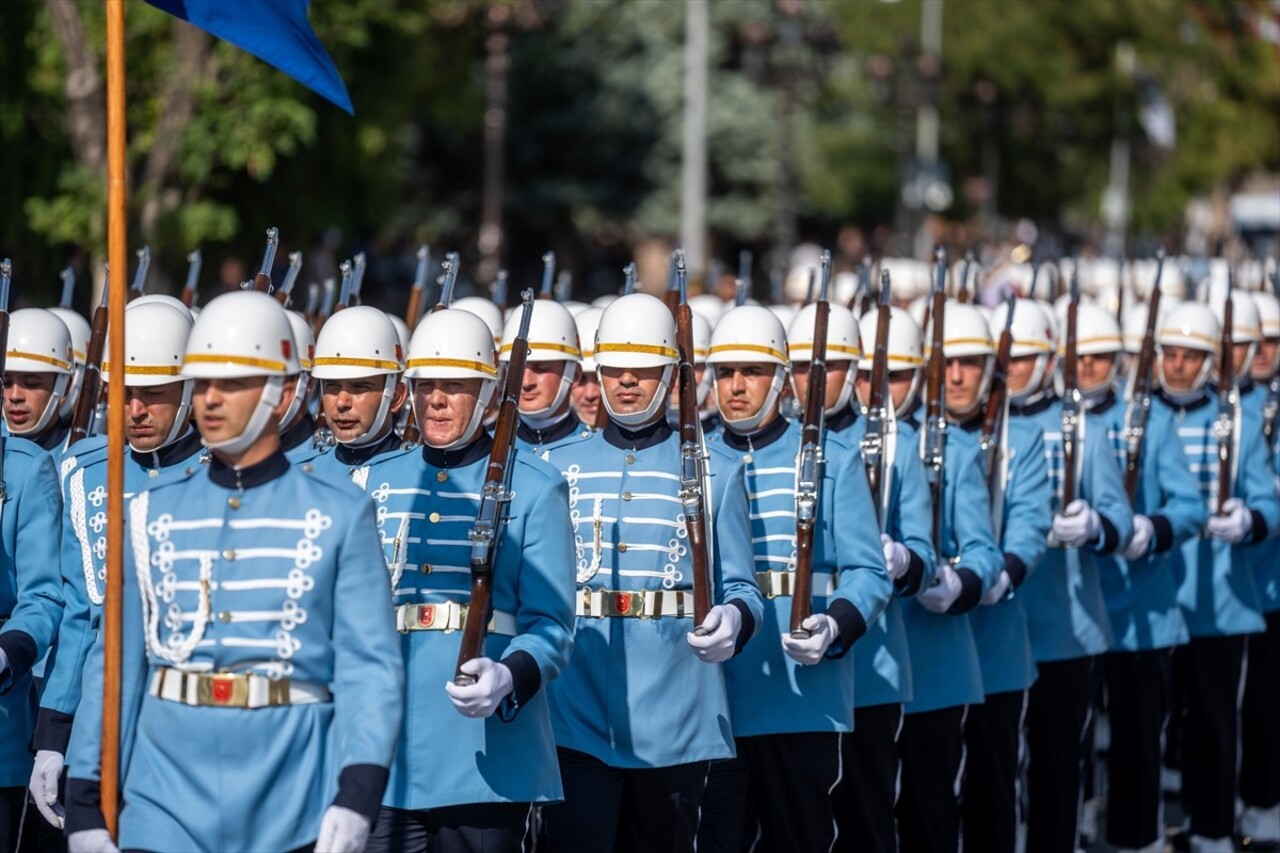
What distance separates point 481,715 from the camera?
235 inches

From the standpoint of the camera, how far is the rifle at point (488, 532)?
20.0 ft

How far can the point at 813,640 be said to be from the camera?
7383 mm

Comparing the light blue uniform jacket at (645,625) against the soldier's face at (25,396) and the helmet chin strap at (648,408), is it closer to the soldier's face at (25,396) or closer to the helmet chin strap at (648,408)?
the helmet chin strap at (648,408)

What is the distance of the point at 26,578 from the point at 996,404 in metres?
4.26

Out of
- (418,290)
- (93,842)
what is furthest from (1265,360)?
(93,842)

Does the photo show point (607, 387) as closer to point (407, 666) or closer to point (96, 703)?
point (407, 666)

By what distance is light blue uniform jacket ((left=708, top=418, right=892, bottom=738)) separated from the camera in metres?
7.81

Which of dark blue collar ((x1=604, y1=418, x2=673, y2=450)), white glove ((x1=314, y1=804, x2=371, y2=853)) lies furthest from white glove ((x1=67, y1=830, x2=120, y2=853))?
dark blue collar ((x1=604, y1=418, x2=673, y2=450))

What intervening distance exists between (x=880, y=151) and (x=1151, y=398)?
33.4 meters

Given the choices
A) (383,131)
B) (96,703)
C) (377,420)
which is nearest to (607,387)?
(377,420)

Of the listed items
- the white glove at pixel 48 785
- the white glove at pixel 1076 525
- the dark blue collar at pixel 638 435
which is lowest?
the white glove at pixel 48 785

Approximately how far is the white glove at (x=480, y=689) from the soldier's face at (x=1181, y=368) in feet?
19.5

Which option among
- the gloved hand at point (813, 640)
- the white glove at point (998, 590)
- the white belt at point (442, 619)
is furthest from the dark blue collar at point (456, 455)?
the white glove at point (998, 590)

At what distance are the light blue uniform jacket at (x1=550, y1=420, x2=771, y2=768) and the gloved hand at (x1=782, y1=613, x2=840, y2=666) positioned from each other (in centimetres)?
25
